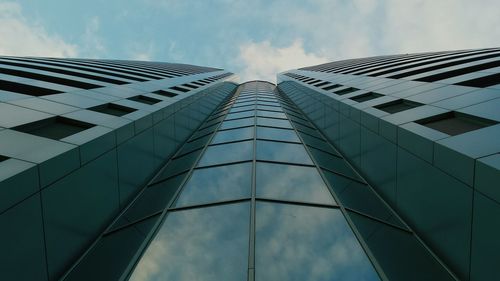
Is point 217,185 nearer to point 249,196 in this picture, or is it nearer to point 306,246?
point 249,196

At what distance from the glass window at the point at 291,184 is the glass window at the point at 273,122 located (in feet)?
23.3

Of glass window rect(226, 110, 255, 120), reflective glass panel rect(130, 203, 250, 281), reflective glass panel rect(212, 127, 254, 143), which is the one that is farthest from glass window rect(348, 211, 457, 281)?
glass window rect(226, 110, 255, 120)

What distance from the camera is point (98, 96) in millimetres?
15930

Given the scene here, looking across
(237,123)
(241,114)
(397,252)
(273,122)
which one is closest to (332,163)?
(273,122)

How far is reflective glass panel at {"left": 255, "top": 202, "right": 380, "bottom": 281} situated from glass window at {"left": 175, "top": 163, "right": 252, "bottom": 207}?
1288 mm

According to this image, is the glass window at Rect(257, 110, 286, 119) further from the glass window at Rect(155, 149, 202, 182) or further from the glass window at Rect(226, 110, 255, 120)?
the glass window at Rect(155, 149, 202, 182)

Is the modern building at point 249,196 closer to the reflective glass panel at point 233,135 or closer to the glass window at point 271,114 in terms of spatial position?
the reflective glass panel at point 233,135

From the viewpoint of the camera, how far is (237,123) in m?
21.6

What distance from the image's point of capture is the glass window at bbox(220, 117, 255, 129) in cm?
2081

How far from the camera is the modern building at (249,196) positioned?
7.71 m

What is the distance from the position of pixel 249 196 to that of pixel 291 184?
1901 mm

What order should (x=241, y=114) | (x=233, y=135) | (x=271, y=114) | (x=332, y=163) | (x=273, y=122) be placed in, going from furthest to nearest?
1. (x=241, y=114)
2. (x=271, y=114)
3. (x=273, y=122)
4. (x=233, y=135)
5. (x=332, y=163)

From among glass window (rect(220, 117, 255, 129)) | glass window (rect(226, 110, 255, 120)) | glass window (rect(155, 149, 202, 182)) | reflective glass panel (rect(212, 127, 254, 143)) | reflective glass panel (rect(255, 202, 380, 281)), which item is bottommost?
reflective glass panel (rect(255, 202, 380, 281))

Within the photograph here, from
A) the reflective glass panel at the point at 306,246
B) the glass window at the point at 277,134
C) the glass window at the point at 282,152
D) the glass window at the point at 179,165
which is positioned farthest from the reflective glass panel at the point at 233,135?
the reflective glass panel at the point at 306,246
